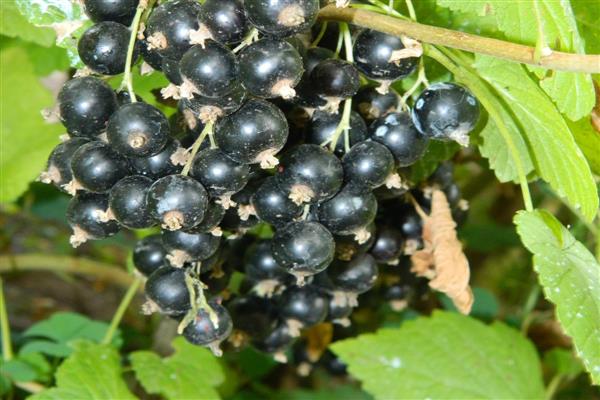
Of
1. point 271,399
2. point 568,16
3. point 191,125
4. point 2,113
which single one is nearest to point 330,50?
point 191,125

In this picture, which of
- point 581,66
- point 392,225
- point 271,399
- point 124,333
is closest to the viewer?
point 581,66

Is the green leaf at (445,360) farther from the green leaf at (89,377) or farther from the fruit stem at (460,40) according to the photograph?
the fruit stem at (460,40)

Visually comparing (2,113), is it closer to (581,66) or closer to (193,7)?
(193,7)

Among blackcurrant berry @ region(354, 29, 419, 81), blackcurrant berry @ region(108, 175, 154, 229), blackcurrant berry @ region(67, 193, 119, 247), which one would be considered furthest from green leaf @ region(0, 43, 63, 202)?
blackcurrant berry @ region(354, 29, 419, 81)

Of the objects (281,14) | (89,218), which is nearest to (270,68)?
(281,14)

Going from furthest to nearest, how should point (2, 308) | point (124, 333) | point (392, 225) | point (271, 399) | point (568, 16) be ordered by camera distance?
point (271, 399) < point (124, 333) < point (2, 308) < point (392, 225) < point (568, 16)

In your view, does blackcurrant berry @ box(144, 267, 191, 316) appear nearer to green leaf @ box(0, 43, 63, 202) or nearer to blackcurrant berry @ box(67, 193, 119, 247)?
blackcurrant berry @ box(67, 193, 119, 247)
